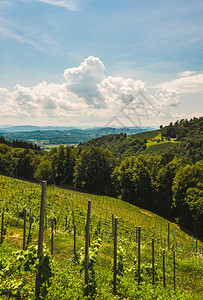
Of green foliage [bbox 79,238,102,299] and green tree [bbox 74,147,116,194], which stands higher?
green foliage [bbox 79,238,102,299]

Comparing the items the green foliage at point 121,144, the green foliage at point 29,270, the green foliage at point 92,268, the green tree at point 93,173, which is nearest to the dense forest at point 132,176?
the green tree at point 93,173

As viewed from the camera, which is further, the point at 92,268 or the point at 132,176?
the point at 132,176

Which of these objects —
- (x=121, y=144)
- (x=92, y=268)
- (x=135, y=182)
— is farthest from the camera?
(x=121, y=144)

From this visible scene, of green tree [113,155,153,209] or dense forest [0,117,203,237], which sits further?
green tree [113,155,153,209]

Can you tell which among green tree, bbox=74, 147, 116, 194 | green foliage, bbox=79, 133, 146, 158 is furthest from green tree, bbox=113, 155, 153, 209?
green foliage, bbox=79, 133, 146, 158

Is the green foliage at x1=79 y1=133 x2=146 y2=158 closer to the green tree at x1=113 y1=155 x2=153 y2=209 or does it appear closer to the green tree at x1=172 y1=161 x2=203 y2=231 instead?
the green tree at x1=113 y1=155 x2=153 y2=209

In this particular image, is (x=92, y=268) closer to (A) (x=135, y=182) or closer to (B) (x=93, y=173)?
(A) (x=135, y=182)

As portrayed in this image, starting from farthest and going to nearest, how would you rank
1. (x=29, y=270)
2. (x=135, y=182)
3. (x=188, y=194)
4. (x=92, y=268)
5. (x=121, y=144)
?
1. (x=121, y=144)
2. (x=135, y=182)
3. (x=188, y=194)
4. (x=92, y=268)
5. (x=29, y=270)

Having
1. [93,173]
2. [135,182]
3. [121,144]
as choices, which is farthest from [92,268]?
[121,144]

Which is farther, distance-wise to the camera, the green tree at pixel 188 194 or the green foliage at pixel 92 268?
the green tree at pixel 188 194

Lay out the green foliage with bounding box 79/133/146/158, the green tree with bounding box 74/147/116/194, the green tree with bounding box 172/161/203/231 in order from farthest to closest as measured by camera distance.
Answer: the green foliage with bounding box 79/133/146/158
the green tree with bounding box 74/147/116/194
the green tree with bounding box 172/161/203/231

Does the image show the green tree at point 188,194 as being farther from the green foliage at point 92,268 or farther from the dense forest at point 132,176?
the green foliage at point 92,268

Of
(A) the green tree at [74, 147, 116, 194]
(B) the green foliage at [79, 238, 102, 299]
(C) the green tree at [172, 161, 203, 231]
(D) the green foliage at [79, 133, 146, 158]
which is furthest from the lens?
(D) the green foliage at [79, 133, 146, 158]

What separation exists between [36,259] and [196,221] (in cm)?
3967
